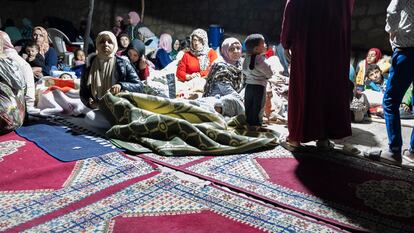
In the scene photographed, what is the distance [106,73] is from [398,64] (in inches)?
96.9

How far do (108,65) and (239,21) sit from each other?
5.61m

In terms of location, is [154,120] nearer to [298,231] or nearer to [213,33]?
[298,231]

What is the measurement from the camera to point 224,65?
14.3ft

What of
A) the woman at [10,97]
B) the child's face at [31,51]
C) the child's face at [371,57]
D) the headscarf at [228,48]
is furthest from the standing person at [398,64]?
the child's face at [31,51]

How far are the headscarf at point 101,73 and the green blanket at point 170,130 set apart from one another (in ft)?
0.86

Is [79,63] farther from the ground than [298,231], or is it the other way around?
[79,63]

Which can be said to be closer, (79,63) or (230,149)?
(230,149)

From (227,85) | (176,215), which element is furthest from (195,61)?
(176,215)

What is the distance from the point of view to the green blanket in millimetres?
3080

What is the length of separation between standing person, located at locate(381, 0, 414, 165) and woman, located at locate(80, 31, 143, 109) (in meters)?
2.15

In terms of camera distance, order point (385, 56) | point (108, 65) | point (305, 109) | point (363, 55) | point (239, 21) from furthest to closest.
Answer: point (239, 21) → point (363, 55) → point (385, 56) → point (108, 65) → point (305, 109)

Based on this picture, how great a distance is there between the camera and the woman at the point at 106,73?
368 centimetres

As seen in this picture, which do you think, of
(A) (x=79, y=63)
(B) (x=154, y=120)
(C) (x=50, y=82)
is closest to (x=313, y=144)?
(B) (x=154, y=120)

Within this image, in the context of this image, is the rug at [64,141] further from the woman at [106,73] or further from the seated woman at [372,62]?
the seated woman at [372,62]
